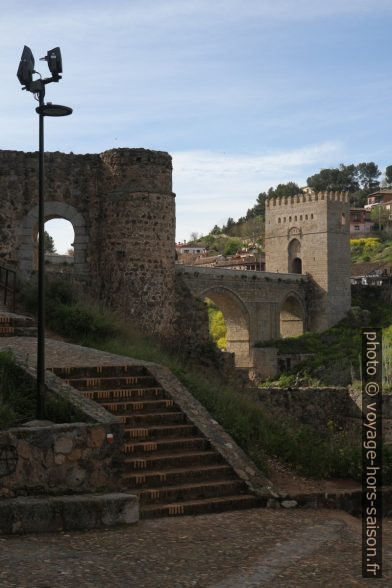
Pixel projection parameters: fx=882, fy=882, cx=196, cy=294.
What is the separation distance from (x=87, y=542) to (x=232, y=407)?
411 centimetres

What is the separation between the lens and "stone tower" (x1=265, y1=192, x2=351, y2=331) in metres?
63.2

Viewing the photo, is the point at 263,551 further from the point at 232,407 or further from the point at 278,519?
the point at 232,407

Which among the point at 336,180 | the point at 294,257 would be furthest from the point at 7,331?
the point at 336,180

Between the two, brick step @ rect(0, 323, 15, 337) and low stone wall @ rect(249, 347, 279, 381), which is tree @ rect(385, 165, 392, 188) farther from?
brick step @ rect(0, 323, 15, 337)

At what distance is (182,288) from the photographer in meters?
18.8

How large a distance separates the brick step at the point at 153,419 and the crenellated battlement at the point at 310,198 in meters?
56.0

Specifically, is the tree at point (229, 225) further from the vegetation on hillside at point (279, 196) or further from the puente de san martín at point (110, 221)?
the puente de san martín at point (110, 221)

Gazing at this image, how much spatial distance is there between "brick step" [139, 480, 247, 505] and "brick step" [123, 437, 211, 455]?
64 centimetres

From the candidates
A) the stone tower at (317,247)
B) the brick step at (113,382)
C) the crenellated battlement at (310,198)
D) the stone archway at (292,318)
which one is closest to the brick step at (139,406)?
the brick step at (113,382)

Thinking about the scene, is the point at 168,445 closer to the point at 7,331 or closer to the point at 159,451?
the point at 159,451

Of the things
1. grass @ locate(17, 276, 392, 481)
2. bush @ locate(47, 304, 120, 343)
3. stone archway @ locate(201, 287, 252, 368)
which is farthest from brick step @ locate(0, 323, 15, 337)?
stone archway @ locate(201, 287, 252, 368)

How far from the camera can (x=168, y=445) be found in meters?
9.38

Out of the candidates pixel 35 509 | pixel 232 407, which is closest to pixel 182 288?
pixel 232 407

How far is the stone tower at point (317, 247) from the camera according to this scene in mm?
63156
